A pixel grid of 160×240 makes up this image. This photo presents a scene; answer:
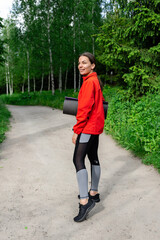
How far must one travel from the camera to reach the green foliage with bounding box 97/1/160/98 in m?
8.02

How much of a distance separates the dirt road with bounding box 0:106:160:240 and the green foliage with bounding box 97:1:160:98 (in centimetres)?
356

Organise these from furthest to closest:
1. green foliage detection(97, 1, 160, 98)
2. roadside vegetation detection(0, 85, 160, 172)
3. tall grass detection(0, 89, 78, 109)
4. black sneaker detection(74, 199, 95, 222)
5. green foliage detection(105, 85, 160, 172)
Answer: tall grass detection(0, 89, 78, 109), green foliage detection(97, 1, 160, 98), green foliage detection(105, 85, 160, 172), roadside vegetation detection(0, 85, 160, 172), black sneaker detection(74, 199, 95, 222)

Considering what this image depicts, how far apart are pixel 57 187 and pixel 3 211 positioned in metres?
1.02

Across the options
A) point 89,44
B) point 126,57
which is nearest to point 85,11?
point 89,44

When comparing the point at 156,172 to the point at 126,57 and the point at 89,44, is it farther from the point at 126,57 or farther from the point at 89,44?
the point at 89,44

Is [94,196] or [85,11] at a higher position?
[85,11]

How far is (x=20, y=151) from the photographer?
5.87 metres

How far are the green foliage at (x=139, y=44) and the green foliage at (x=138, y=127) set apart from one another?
633 millimetres

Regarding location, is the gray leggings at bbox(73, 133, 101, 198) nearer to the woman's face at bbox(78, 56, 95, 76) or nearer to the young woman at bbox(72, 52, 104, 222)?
the young woman at bbox(72, 52, 104, 222)

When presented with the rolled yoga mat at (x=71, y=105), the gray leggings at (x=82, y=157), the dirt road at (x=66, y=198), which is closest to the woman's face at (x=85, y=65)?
the rolled yoga mat at (x=71, y=105)

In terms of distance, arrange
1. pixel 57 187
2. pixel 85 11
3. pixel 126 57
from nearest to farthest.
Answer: pixel 57 187 → pixel 126 57 → pixel 85 11

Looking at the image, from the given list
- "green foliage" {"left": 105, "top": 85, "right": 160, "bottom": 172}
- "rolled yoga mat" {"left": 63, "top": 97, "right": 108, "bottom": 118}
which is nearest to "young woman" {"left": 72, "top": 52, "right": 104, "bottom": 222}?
"rolled yoga mat" {"left": 63, "top": 97, "right": 108, "bottom": 118}

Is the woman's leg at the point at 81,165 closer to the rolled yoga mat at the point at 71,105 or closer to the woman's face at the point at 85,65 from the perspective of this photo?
the rolled yoga mat at the point at 71,105

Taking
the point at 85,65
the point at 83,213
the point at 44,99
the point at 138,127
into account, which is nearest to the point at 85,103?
the point at 85,65
